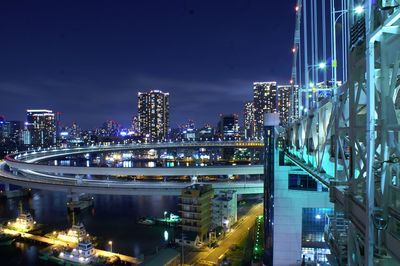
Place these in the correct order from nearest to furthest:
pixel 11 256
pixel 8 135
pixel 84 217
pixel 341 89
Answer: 1. pixel 341 89
2. pixel 11 256
3. pixel 84 217
4. pixel 8 135

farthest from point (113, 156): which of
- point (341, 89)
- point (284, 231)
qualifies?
point (341, 89)

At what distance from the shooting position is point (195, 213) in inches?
672

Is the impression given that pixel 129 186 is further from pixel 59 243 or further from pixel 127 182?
pixel 59 243

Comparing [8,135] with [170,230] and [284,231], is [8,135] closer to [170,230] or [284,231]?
[170,230]

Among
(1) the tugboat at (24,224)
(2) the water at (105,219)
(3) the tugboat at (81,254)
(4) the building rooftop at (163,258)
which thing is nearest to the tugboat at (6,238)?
(2) the water at (105,219)

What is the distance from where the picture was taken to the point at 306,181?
12.2 m

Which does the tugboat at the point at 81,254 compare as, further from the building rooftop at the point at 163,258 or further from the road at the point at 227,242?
the road at the point at 227,242

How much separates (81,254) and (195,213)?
210 inches

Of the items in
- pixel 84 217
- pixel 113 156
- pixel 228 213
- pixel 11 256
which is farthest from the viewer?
pixel 113 156

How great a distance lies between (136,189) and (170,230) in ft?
15.0

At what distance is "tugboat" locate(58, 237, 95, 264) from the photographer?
49.1ft

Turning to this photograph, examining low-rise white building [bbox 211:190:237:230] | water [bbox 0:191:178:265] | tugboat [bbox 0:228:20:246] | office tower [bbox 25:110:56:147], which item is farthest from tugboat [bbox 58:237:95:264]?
office tower [bbox 25:110:56:147]

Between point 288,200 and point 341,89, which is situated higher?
point 341,89

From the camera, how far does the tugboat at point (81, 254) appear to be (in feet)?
49.1
